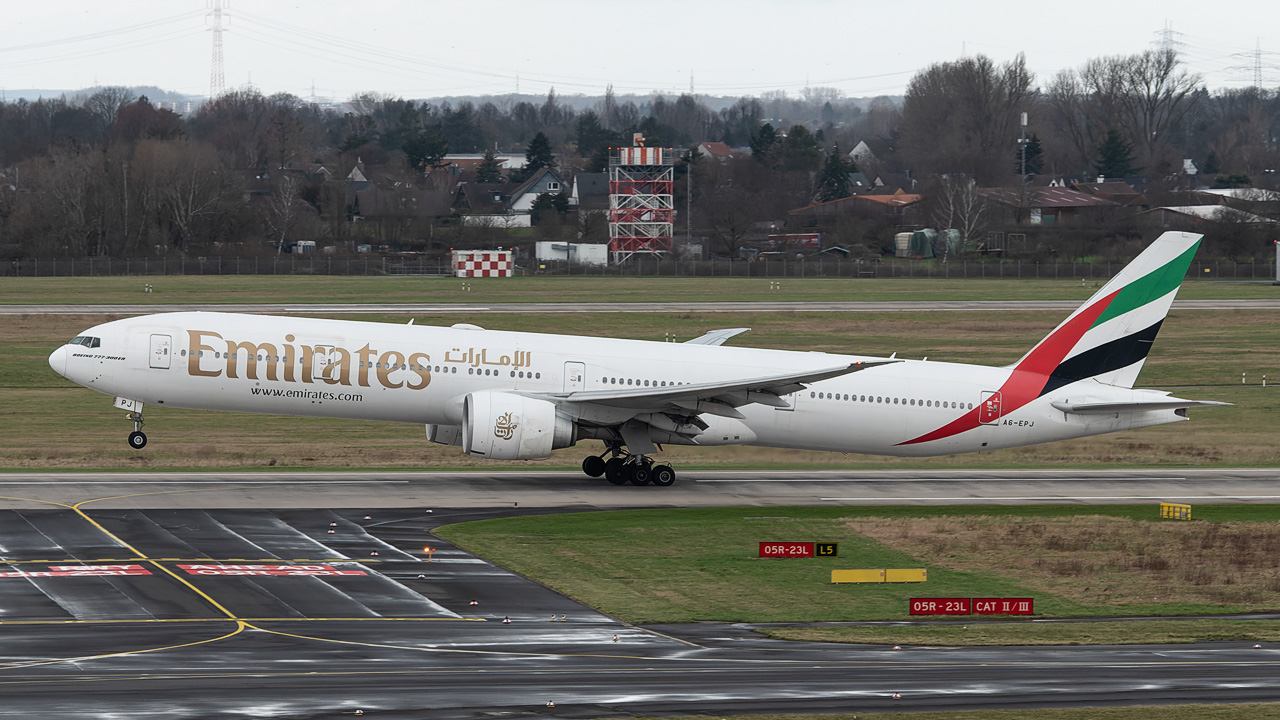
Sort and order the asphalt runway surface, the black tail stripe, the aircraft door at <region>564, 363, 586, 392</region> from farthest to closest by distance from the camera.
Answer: the black tail stripe, the aircraft door at <region>564, 363, 586, 392</region>, the asphalt runway surface

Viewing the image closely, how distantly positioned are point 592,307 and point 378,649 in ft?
237

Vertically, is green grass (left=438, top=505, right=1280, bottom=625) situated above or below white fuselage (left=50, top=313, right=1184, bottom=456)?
below

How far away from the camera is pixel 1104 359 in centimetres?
4297

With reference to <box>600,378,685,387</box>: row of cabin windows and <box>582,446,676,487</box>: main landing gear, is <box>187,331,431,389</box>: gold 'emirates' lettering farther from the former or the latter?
<box>582,446,676,487</box>: main landing gear

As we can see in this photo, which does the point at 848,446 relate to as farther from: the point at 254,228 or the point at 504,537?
the point at 254,228

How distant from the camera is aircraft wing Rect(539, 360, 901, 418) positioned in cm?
3866

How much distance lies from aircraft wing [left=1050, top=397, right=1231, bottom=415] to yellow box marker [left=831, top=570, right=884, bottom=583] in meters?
15.8

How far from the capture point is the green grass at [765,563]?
27250 millimetres

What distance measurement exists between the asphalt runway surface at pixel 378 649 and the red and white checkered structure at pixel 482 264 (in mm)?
93948

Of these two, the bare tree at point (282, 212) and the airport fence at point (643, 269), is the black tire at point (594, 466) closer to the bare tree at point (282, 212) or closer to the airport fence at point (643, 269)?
the airport fence at point (643, 269)

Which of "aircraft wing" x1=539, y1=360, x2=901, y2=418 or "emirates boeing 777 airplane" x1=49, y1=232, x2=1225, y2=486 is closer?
"aircraft wing" x1=539, y1=360, x2=901, y2=418

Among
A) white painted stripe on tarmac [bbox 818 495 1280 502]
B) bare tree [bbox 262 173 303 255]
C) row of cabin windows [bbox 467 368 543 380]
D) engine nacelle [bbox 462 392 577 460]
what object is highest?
bare tree [bbox 262 173 303 255]

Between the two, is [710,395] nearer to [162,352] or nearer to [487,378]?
[487,378]

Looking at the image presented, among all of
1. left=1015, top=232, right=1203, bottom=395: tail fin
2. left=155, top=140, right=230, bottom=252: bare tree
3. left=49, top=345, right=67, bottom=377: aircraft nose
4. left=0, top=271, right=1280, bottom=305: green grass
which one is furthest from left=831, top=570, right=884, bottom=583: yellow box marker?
left=155, top=140, right=230, bottom=252: bare tree
